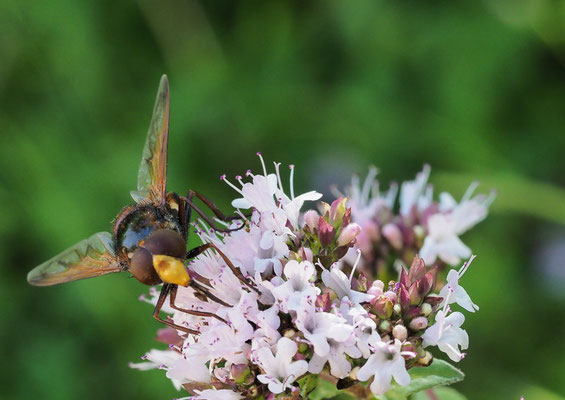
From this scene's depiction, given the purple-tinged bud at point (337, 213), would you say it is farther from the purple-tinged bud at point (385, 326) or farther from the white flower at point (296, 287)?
the purple-tinged bud at point (385, 326)

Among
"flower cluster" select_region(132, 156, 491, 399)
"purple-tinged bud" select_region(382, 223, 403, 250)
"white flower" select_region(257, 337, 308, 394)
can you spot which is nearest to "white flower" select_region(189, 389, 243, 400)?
"flower cluster" select_region(132, 156, 491, 399)

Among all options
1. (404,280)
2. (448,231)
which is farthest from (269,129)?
(404,280)

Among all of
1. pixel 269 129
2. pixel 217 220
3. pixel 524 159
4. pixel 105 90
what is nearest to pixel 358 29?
pixel 269 129

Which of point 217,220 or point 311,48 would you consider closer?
point 217,220

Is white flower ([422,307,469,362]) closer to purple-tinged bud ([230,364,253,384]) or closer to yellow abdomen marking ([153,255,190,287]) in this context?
purple-tinged bud ([230,364,253,384])

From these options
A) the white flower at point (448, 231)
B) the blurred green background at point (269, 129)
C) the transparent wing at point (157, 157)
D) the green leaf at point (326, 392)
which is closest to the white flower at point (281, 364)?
the green leaf at point (326, 392)

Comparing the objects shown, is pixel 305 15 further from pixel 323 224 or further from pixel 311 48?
pixel 323 224
